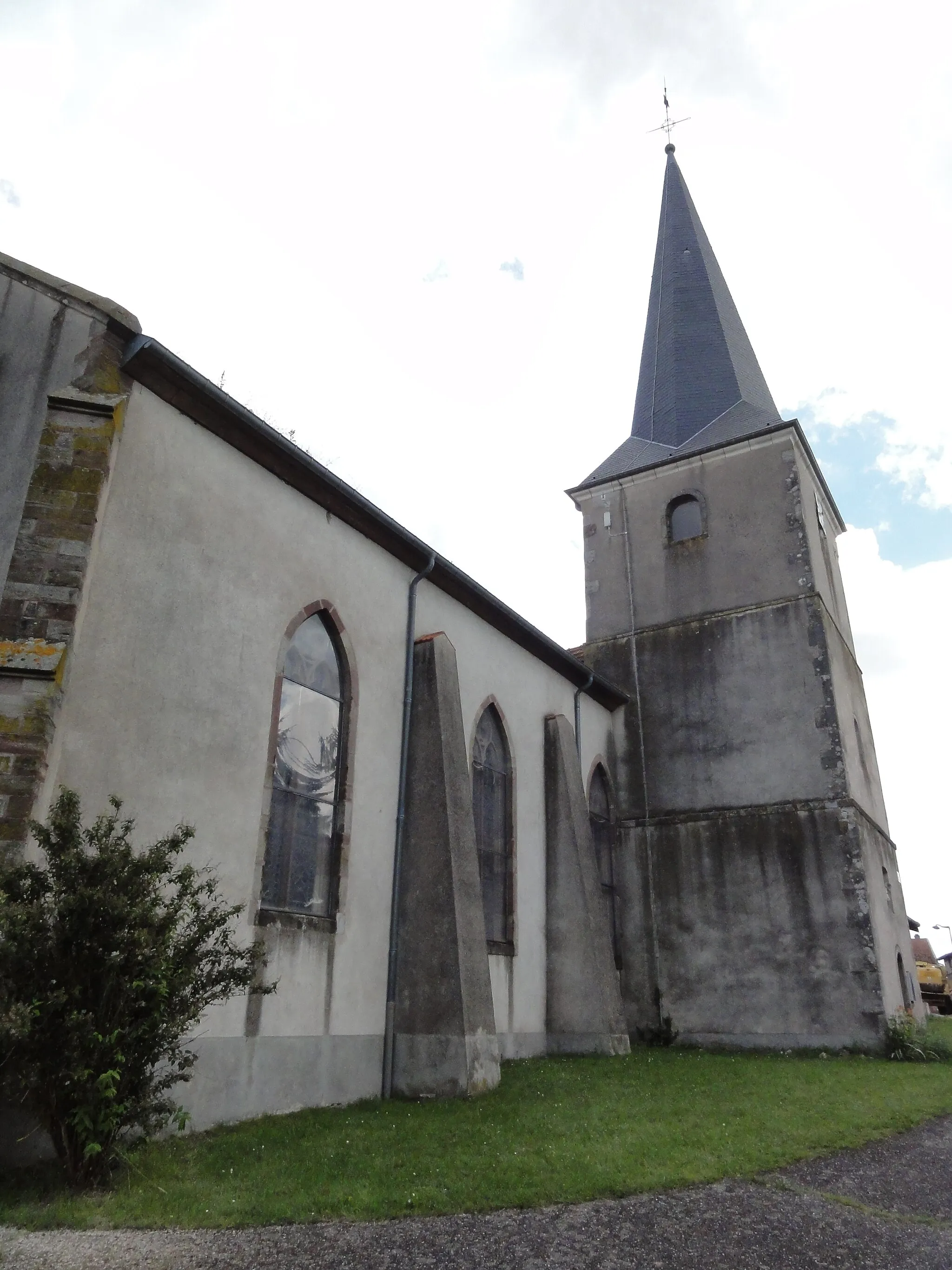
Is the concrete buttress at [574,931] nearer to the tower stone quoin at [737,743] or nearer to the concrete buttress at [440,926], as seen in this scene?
the tower stone quoin at [737,743]

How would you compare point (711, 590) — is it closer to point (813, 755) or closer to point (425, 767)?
point (813, 755)

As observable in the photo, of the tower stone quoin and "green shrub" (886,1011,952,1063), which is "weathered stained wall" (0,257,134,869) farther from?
"green shrub" (886,1011,952,1063)

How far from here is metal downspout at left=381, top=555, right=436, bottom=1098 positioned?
9.34 meters

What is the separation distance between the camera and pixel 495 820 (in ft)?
41.7

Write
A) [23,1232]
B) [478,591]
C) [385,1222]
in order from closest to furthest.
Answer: [23,1232]
[385,1222]
[478,591]

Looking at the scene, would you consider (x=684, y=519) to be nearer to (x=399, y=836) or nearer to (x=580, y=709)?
(x=580, y=709)

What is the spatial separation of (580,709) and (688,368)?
9287 mm

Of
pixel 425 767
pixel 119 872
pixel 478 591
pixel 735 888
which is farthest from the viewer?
pixel 735 888

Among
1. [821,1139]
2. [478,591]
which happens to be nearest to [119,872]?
[821,1139]

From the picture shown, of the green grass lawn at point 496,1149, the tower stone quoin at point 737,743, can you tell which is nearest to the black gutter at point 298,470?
the tower stone quoin at point 737,743

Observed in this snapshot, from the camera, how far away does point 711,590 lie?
16906 millimetres

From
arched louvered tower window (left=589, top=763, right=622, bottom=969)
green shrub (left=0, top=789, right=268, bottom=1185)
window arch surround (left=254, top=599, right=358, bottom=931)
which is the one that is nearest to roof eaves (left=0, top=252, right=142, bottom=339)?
window arch surround (left=254, top=599, right=358, bottom=931)

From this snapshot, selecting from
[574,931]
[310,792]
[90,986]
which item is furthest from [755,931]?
[90,986]

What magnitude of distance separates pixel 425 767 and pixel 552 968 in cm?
426
